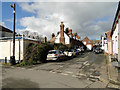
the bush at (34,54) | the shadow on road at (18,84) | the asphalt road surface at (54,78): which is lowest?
the asphalt road surface at (54,78)

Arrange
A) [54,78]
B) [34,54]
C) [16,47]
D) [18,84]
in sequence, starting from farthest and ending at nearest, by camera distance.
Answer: [16,47] → [34,54] → [54,78] → [18,84]

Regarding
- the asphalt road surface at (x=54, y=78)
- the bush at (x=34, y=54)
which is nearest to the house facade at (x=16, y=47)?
the bush at (x=34, y=54)

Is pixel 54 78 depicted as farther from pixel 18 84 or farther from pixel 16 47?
pixel 16 47

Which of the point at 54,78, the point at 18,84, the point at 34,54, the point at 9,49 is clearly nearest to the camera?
the point at 18,84

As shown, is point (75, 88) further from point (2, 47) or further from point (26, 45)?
point (2, 47)

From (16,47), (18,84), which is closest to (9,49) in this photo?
(16,47)

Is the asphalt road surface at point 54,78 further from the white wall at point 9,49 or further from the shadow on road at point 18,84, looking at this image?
the white wall at point 9,49

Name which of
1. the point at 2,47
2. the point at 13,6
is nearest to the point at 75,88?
the point at 13,6

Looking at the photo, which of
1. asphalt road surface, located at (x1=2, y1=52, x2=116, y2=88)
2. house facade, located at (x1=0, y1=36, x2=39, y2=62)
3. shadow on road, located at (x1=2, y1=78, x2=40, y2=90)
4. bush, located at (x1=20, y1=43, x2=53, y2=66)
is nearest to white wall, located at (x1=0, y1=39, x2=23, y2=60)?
house facade, located at (x1=0, y1=36, x2=39, y2=62)

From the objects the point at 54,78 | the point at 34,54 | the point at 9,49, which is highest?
the point at 9,49

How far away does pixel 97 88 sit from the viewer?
4730mm

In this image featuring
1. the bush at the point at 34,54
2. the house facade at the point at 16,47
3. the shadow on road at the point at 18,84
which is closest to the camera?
the shadow on road at the point at 18,84

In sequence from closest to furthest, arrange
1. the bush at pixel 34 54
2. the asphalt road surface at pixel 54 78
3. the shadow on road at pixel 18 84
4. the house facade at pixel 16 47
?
the shadow on road at pixel 18 84 → the asphalt road surface at pixel 54 78 → the bush at pixel 34 54 → the house facade at pixel 16 47

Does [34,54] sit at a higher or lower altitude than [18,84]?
higher
